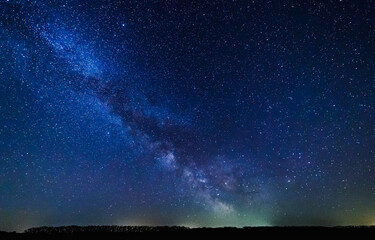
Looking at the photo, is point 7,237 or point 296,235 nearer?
point 7,237

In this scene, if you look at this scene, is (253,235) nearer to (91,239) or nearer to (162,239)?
(162,239)

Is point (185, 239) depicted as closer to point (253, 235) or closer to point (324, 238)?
point (253, 235)

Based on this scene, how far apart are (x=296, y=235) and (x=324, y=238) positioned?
1.56 metres

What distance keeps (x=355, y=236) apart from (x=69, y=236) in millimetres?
14740

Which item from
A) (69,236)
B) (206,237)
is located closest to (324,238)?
(206,237)

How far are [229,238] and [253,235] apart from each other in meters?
1.89

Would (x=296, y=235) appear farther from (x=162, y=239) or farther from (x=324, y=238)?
(x=162, y=239)

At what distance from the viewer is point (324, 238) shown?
51.0ft

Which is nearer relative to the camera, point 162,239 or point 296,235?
point 162,239

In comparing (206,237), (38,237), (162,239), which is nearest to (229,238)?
(206,237)

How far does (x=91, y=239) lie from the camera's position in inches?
606

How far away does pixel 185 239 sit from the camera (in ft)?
51.0

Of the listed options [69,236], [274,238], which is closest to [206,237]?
[274,238]

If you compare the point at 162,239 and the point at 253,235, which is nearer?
the point at 162,239
